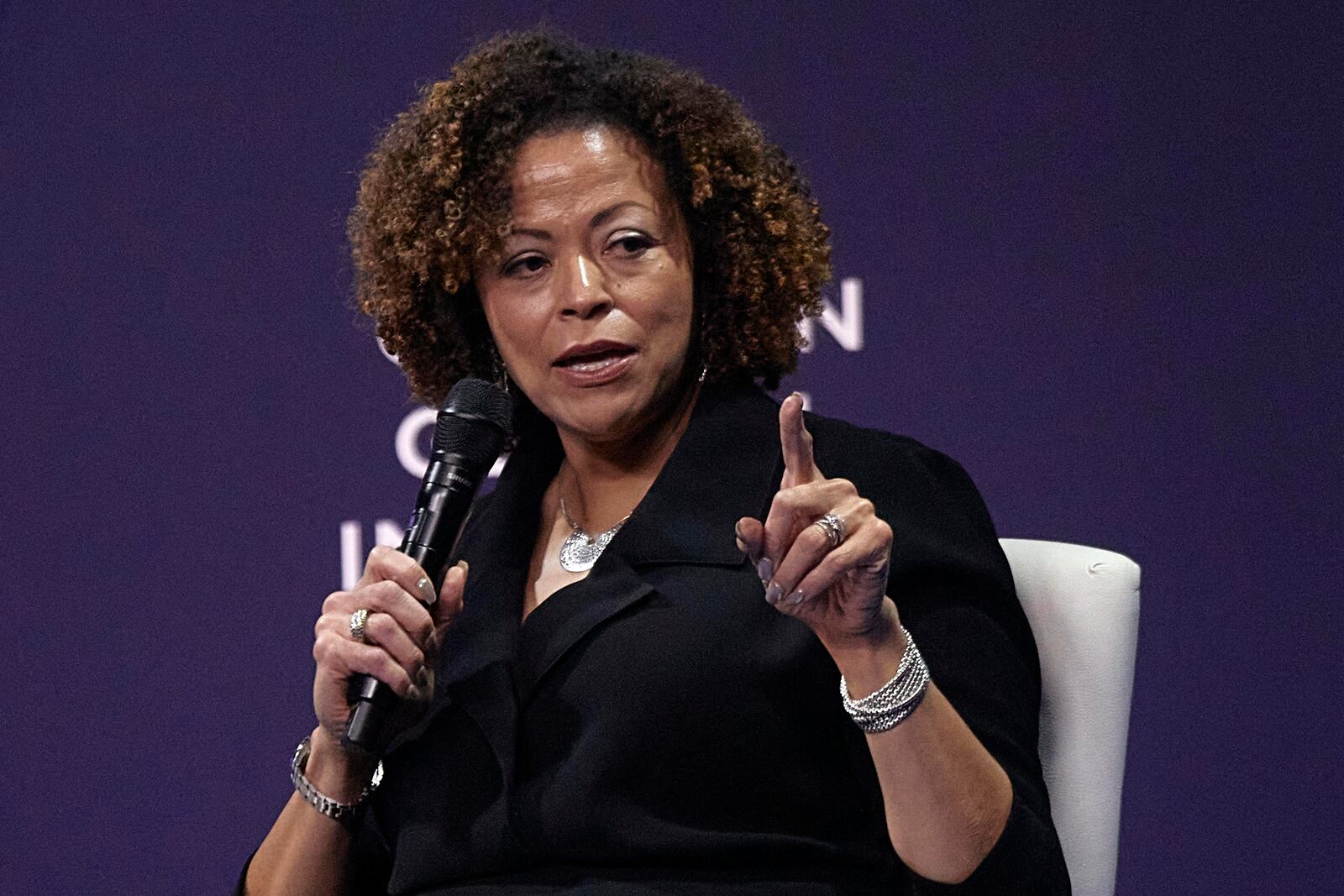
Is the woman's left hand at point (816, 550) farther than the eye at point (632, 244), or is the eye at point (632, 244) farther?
the eye at point (632, 244)

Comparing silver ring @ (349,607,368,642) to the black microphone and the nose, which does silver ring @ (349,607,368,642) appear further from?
the nose

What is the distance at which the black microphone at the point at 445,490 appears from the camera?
128 centimetres

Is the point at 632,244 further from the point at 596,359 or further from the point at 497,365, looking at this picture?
the point at 497,365

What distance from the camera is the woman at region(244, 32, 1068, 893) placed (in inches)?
50.2

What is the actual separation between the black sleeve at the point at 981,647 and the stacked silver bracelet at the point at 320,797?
0.58 metres

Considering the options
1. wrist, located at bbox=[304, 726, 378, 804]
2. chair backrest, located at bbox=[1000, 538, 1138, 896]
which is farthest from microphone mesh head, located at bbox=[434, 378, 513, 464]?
chair backrest, located at bbox=[1000, 538, 1138, 896]

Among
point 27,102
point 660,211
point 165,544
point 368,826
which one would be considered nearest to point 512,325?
point 660,211

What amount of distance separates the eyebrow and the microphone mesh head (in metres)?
0.22

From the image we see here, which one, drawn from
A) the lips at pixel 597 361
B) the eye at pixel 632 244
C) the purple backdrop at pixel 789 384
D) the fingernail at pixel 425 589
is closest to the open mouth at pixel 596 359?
the lips at pixel 597 361

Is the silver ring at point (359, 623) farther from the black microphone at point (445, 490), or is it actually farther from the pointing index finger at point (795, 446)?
the pointing index finger at point (795, 446)

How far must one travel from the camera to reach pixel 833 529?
1.11 meters

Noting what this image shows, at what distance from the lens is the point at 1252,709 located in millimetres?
2369

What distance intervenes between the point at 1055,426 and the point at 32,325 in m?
1.67

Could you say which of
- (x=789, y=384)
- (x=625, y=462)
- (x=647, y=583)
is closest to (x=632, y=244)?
(x=625, y=462)
